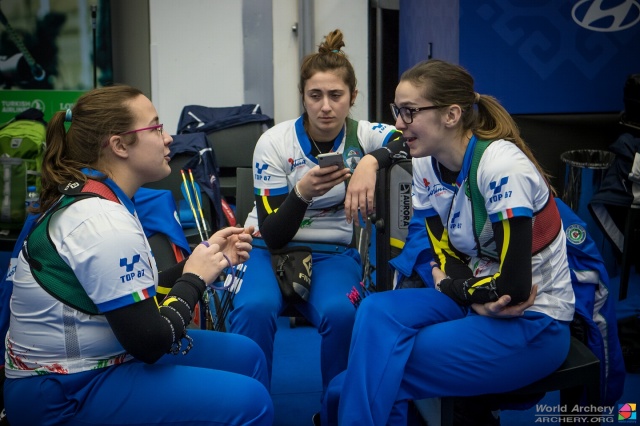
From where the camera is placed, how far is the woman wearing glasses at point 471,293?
2.29m

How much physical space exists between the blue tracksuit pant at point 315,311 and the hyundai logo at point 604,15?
262 cm

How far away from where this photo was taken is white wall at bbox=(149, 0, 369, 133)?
21.1 feet

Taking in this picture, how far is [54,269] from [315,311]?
48.1 inches

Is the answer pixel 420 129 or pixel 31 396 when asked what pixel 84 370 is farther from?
pixel 420 129

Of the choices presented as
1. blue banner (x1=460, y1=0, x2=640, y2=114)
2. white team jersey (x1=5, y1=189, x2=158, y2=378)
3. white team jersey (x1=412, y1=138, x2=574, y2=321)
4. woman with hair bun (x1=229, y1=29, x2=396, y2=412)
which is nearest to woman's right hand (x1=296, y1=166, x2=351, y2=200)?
woman with hair bun (x1=229, y1=29, x2=396, y2=412)

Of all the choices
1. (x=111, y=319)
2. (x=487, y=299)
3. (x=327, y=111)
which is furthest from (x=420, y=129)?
(x=111, y=319)

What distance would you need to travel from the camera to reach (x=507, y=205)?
2.26 metres

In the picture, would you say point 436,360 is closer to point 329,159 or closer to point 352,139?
point 329,159

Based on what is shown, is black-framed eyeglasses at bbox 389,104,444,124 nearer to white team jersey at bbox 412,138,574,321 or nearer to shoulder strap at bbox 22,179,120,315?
white team jersey at bbox 412,138,574,321

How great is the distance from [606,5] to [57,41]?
4089 mm

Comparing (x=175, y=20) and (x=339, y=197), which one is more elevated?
(x=175, y=20)

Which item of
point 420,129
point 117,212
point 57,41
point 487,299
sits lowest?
point 487,299

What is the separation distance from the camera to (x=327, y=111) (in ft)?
10.7

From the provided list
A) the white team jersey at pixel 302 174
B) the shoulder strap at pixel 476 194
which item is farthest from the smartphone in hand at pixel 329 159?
the shoulder strap at pixel 476 194
